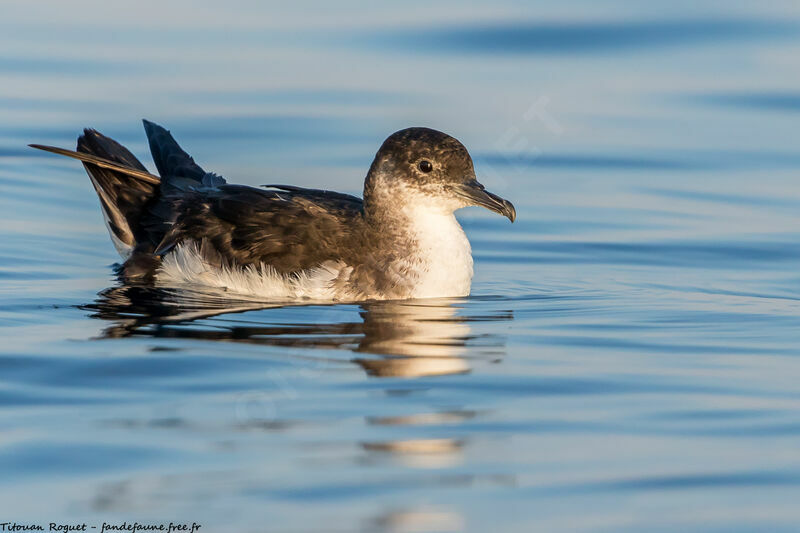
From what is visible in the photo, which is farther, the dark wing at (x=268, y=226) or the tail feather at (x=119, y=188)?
the tail feather at (x=119, y=188)

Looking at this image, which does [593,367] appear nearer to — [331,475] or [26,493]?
[331,475]

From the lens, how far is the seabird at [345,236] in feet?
29.8

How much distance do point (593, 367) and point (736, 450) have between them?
154 cm

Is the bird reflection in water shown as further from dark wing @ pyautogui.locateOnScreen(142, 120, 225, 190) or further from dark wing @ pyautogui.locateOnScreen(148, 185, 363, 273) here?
dark wing @ pyautogui.locateOnScreen(142, 120, 225, 190)

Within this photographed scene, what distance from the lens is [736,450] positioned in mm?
5863

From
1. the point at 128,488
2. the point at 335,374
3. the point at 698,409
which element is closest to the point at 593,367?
the point at 698,409

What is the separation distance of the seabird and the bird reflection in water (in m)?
0.21

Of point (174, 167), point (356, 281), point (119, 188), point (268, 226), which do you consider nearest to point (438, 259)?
point (356, 281)

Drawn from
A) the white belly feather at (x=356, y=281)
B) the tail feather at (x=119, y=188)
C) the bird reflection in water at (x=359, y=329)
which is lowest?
the bird reflection in water at (x=359, y=329)

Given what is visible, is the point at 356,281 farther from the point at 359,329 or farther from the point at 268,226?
the point at 359,329

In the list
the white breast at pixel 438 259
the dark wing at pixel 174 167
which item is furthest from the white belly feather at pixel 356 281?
the dark wing at pixel 174 167

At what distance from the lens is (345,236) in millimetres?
9227

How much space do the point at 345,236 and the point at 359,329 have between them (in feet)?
4.06

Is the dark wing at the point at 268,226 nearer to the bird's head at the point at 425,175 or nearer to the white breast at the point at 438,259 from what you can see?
the bird's head at the point at 425,175
